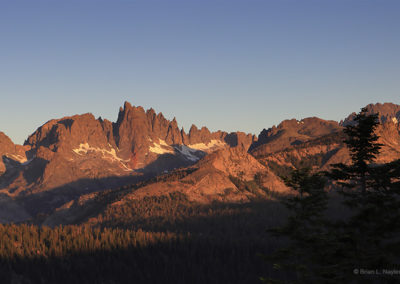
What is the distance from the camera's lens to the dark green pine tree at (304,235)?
32.2m

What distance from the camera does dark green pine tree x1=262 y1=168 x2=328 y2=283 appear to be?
32.2 metres

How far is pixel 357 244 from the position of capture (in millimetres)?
31406

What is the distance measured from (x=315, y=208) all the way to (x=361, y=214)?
5631mm

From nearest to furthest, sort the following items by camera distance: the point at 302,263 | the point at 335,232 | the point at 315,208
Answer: the point at 335,232 → the point at 302,263 → the point at 315,208

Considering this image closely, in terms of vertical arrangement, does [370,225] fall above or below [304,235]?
above

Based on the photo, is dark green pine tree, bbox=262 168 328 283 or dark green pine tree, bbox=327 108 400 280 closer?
dark green pine tree, bbox=327 108 400 280

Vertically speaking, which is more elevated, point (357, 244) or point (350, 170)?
point (350, 170)

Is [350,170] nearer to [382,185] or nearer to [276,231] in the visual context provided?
[382,185]

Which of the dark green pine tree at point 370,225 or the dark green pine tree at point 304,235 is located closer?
the dark green pine tree at point 370,225

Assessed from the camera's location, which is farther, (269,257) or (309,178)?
(309,178)

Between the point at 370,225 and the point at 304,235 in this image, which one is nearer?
the point at 370,225

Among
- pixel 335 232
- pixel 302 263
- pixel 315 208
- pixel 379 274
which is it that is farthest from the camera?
pixel 315 208

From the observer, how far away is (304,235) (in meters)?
33.9

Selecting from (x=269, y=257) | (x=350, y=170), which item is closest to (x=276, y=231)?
(x=269, y=257)
